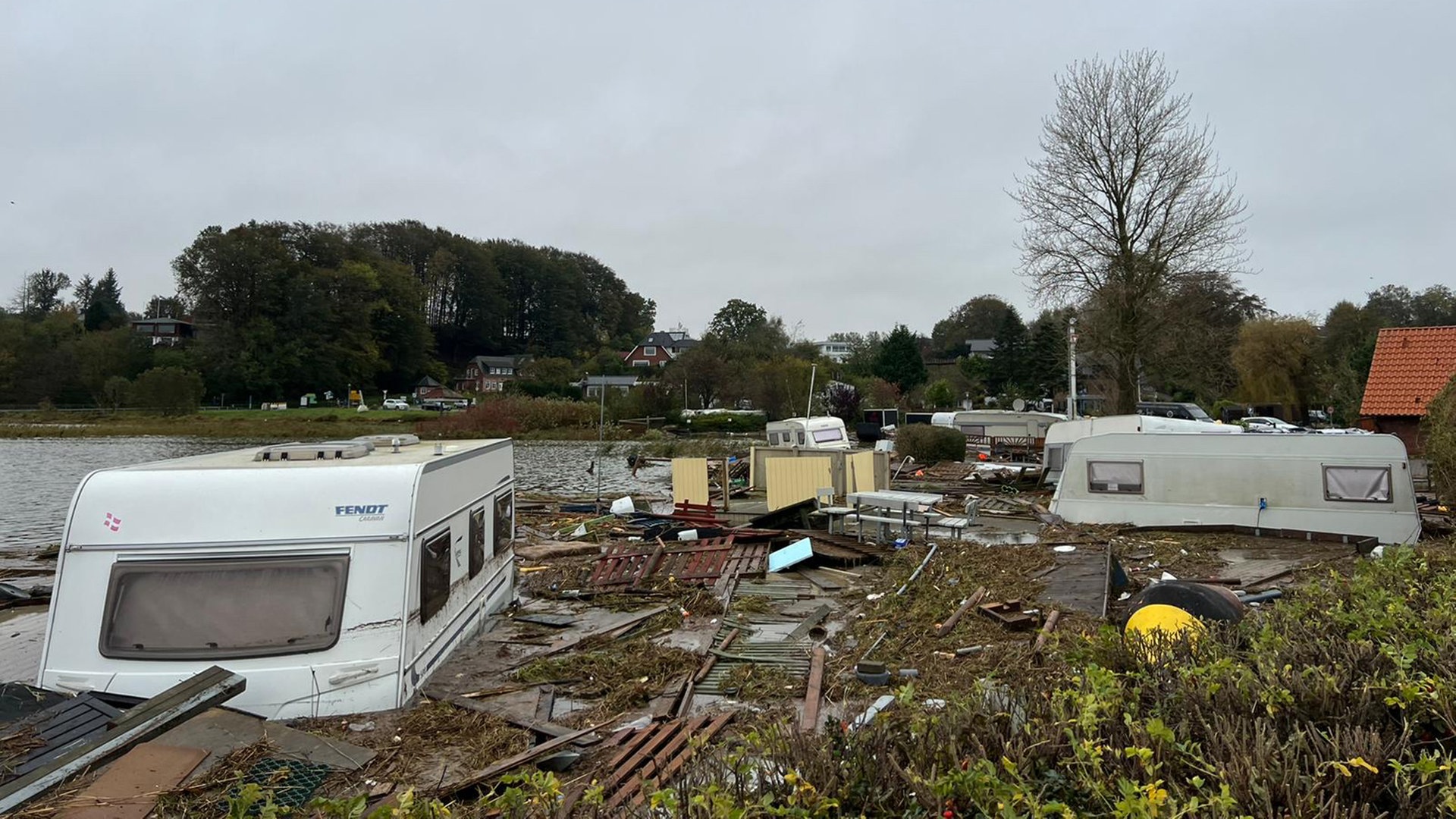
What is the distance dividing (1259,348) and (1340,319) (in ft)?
43.4

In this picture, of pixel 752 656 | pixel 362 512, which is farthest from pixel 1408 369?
pixel 362 512

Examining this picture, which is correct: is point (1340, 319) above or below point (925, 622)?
above

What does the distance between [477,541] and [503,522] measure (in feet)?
4.83

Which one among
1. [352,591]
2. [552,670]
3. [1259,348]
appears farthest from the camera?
[1259,348]

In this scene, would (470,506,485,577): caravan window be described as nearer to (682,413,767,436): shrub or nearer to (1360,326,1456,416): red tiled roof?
(1360,326,1456,416): red tiled roof

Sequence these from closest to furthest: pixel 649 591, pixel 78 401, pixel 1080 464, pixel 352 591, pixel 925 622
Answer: pixel 352 591
pixel 925 622
pixel 649 591
pixel 1080 464
pixel 78 401

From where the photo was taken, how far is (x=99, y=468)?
563 inches

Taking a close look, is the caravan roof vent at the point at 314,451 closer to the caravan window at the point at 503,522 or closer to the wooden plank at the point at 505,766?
the caravan window at the point at 503,522

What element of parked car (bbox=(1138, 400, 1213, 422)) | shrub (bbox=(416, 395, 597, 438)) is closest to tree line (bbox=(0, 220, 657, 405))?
shrub (bbox=(416, 395, 597, 438))

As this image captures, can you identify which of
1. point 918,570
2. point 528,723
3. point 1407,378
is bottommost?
point 528,723

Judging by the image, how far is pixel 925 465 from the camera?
98.4ft

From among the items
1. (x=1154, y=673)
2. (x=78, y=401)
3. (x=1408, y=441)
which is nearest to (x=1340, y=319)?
(x=1408, y=441)

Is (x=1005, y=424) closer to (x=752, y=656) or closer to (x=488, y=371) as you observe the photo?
(x=752, y=656)

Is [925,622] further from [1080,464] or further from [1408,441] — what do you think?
[1408,441]
